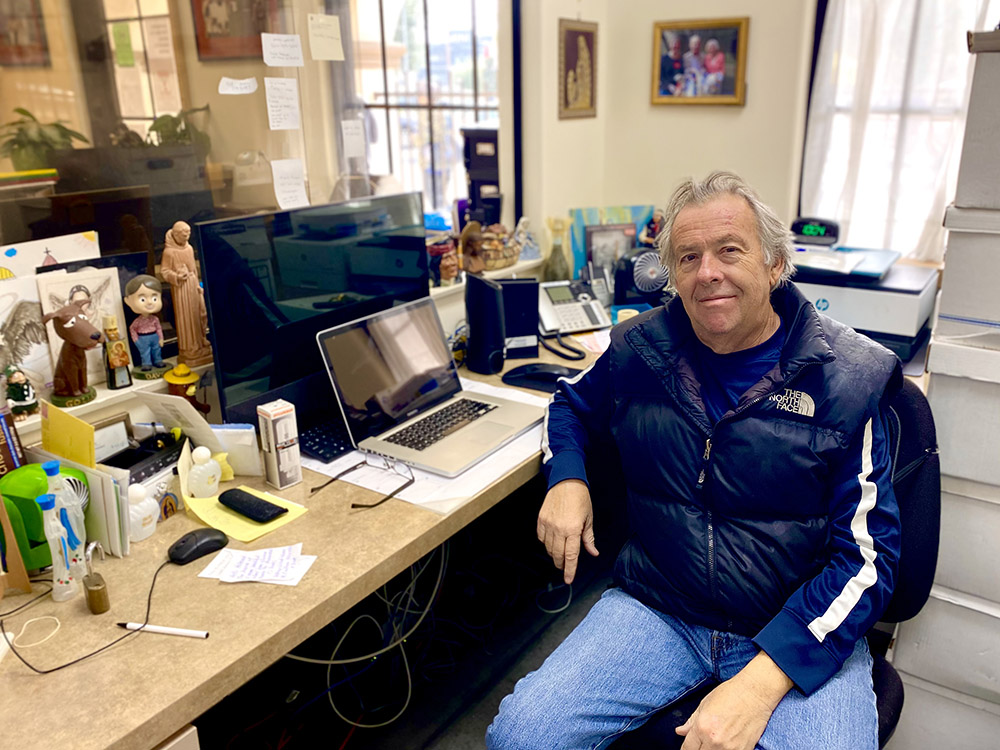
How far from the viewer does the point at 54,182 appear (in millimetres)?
1827

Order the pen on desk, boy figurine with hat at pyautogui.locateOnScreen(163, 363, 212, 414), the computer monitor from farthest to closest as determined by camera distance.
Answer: boy figurine with hat at pyautogui.locateOnScreen(163, 363, 212, 414), the computer monitor, the pen on desk

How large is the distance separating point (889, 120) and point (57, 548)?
2724 mm

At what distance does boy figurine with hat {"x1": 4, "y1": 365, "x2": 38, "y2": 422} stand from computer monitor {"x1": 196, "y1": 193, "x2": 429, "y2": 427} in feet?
1.19

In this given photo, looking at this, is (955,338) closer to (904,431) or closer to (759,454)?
(904,431)

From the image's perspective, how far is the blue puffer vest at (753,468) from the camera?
4.51 ft

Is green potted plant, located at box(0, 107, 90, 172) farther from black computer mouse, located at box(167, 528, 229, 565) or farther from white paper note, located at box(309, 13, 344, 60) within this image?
black computer mouse, located at box(167, 528, 229, 565)

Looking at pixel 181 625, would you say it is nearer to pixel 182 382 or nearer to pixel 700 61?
pixel 182 382

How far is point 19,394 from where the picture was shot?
5.12 feet

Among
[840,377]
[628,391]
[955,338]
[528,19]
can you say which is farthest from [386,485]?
[528,19]

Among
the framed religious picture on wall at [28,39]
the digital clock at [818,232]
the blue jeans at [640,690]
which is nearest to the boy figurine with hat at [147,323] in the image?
the blue jeans at [640,690]

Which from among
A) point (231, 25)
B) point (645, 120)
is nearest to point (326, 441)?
point (231, 25)

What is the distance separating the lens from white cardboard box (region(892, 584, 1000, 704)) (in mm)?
1629

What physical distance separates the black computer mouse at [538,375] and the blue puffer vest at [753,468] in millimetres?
649

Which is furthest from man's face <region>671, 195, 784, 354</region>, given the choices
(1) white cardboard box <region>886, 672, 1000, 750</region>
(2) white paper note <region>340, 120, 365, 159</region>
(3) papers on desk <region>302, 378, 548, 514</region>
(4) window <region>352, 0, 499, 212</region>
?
(4) window <region>352, 0, 499, 212</region>
